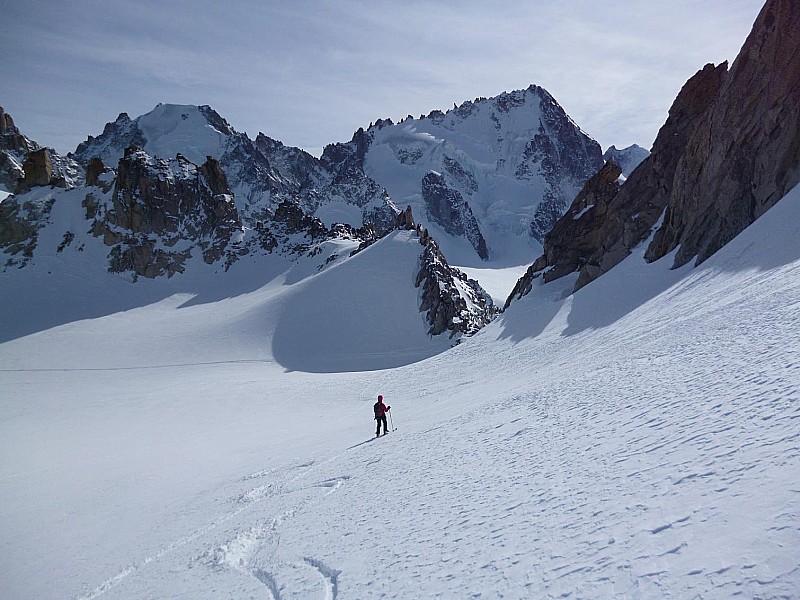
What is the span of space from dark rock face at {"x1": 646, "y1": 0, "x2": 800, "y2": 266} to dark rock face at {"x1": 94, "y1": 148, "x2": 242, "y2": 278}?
64526 millimetres

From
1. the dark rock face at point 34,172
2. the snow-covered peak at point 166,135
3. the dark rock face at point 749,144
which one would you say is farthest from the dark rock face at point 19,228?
the dark rock face at point 749,144

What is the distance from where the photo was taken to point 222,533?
955 centimetres

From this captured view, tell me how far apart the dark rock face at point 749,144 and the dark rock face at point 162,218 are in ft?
212

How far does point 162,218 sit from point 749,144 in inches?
2892

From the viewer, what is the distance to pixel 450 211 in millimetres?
159875

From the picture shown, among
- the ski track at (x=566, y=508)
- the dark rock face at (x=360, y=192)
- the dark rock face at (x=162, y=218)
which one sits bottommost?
the ski track at (x=566, y=508)

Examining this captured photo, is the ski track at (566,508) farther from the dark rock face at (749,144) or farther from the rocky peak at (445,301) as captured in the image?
the rocky peak at (445,301)

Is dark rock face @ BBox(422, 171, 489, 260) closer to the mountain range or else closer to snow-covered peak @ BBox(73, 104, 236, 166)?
snow-covered peak @ BBox(73, 104, 236, 166)

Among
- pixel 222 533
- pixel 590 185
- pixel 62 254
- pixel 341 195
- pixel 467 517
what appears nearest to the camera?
pixel 467 517

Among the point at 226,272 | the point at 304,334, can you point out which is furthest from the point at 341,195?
the point at 304,334

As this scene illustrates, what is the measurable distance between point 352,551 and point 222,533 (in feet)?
11.4

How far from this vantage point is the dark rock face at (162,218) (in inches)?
2911

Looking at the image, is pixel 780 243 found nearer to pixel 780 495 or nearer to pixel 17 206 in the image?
pixel 780 495

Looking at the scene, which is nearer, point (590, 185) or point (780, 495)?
point (780, 495)
